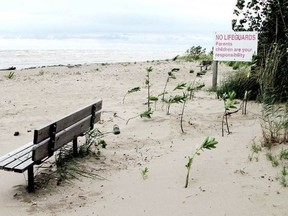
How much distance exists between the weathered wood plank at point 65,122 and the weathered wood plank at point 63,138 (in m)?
0.05

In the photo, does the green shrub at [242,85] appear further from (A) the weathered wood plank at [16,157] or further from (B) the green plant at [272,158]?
(A) the weathered wood plank at [16,157]

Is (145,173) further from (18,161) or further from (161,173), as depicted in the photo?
(18,161)

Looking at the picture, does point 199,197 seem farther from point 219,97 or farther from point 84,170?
point 219,97

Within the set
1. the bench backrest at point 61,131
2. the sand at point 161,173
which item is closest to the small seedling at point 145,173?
the sand at point 161,173

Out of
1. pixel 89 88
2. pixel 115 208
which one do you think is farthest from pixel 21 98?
pixel 115 208

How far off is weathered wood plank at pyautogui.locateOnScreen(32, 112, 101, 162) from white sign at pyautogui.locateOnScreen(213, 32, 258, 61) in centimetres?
477

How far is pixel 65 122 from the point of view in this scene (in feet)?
15.4

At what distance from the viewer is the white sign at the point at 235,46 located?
917 cm

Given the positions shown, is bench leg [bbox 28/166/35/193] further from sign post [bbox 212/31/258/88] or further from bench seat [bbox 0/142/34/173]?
sign post [bbox 212/31/258/88]

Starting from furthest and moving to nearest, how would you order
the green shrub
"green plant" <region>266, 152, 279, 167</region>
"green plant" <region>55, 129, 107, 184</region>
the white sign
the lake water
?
the lake water
the white sign
the green shrub
"green plant" <region>55, 129, 107, 184</region>
"green plant" <region>266, 152, 279, 167</region>

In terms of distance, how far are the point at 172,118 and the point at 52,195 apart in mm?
3444

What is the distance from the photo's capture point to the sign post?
361 inches

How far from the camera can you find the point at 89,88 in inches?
481

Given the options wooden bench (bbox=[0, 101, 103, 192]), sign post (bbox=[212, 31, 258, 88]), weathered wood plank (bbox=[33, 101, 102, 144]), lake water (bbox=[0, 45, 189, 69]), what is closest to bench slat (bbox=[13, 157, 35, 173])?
wooden bench (bbox=[0, 101, 103, 192])
